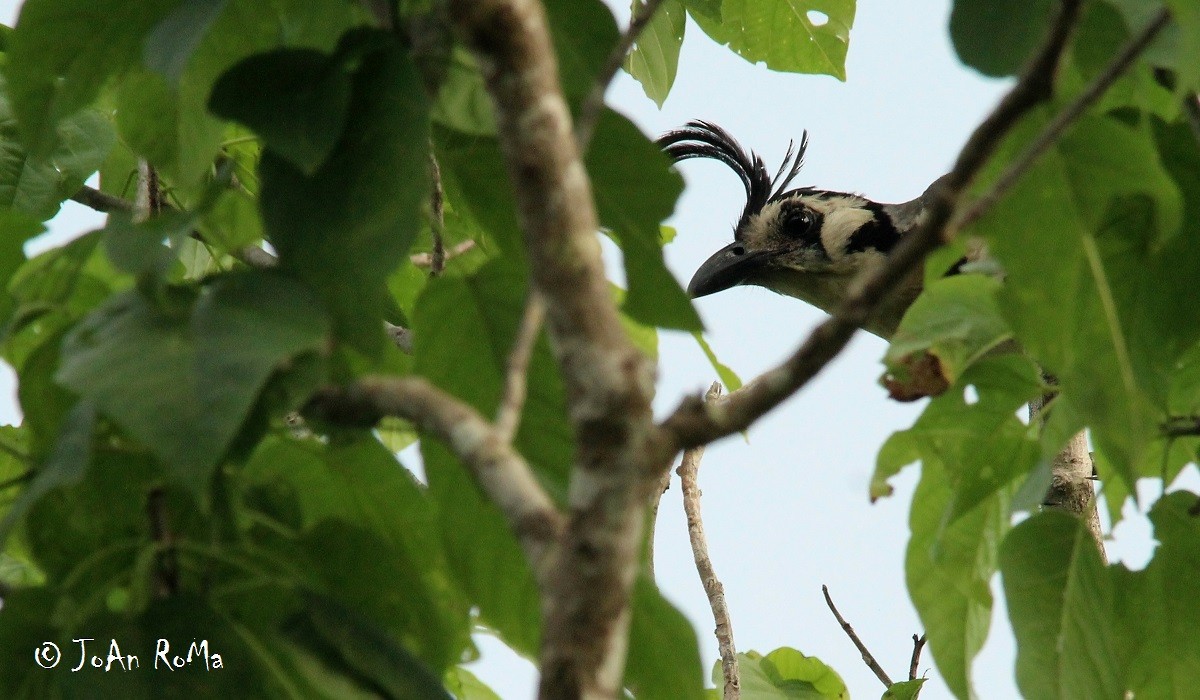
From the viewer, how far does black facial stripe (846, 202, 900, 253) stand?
5.49 metres

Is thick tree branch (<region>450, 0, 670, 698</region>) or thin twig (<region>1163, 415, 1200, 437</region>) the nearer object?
thick tree branch (<region>450, 0, 670, 698</region>)

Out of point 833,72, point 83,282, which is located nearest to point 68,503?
point 83,282

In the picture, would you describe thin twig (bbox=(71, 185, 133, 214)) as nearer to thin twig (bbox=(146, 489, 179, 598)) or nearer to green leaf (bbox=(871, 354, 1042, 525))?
thin twig (bbox=(146, 489, 179, 598))

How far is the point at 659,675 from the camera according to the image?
54.7 inches

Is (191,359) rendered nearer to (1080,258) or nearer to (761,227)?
(1080,258)

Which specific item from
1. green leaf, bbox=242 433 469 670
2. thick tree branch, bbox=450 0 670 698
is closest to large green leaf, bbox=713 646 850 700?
green leaf, bbox=242 433 469 670

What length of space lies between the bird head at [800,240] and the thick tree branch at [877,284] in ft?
14.7

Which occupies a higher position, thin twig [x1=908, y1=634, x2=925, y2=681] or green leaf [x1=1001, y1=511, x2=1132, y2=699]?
thin twig [x1=908, y1=634, x2=925, y2=681]

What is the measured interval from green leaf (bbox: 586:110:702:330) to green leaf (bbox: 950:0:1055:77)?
0.32 m

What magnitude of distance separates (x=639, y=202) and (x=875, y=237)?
14.1ft

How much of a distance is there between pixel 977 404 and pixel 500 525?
2.55ft

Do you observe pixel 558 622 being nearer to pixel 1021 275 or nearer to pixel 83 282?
pixel 1021 275

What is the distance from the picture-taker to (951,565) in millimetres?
1914

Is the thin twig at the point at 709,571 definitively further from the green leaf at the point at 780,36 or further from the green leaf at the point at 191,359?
the green leaf at the point at 191,359
